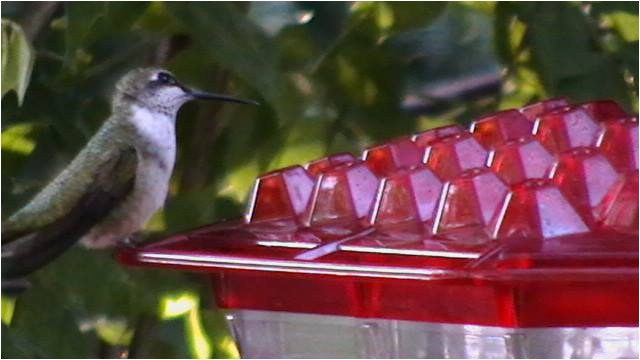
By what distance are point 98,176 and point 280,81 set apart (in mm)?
328

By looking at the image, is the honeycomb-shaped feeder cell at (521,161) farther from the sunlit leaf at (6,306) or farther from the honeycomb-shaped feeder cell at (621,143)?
the sunlit leaf at (6,306)

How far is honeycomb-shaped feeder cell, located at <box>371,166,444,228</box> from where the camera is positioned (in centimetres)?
139

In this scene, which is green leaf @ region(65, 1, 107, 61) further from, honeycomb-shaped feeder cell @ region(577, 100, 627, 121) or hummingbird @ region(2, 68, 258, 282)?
honeycomb-shaped feeder cell @ region(577, 100, 627, 121)

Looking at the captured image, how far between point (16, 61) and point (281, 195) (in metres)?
0.47

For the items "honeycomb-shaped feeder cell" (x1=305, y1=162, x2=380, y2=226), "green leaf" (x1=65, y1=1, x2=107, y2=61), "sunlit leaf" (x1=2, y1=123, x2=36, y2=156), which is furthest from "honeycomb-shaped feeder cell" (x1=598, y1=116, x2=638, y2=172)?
"sunlit leaf" (x1=2, y1=123, x2=36, y2=156)

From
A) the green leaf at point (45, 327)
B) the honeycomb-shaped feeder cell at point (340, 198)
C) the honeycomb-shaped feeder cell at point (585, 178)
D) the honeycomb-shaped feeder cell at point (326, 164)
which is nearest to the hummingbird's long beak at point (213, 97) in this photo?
the green leaf at point (45, 327)

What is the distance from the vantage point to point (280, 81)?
2242mm

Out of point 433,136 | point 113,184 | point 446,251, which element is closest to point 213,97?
point 113,184

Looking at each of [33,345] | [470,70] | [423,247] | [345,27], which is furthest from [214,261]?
[470,70]

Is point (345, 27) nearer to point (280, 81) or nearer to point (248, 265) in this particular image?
point (280, 81)

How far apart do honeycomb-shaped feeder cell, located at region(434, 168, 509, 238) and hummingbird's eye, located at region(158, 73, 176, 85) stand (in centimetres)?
106

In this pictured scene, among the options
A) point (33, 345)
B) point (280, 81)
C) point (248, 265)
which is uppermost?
point (280, 81)

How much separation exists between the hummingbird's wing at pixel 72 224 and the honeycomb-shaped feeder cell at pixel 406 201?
0.66m

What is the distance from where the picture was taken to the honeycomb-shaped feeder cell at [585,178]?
1360 mm
